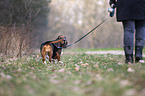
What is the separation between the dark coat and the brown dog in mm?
2137

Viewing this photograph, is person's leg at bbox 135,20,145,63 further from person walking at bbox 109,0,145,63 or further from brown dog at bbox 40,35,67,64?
brown dog at bbox 40,35,67,64

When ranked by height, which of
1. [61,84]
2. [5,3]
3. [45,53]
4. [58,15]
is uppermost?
[58,15]

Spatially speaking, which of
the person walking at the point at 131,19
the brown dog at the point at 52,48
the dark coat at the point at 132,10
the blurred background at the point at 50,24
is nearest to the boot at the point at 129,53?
the person walking at the point at 131,19

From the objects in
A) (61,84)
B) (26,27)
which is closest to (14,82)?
(61,84)

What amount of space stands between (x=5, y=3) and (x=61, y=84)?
8.78 metres

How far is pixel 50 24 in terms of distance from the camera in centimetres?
3553

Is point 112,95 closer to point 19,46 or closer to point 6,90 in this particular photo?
point 6,90

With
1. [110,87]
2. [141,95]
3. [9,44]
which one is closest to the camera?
[141,95]

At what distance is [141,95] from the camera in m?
1.71

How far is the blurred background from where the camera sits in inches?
281

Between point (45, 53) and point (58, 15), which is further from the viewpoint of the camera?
point (58, 15)

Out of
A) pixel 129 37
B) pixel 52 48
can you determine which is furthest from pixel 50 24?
pixel 129 37

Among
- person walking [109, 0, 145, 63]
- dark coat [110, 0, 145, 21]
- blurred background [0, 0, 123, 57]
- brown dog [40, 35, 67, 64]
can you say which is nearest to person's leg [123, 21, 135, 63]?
person walking [109, 0, 145, 63]

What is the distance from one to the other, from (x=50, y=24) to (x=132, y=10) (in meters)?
32.8
